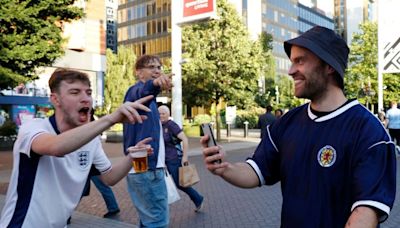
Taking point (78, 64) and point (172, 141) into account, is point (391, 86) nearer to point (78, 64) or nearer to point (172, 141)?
point (78, 64)

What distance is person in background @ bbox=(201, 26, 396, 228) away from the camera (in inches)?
82.5

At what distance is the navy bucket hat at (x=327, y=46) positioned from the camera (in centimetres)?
230

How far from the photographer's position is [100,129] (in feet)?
7.47

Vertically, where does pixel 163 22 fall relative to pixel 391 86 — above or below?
above

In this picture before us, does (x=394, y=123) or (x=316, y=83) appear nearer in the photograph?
(x=316, y=83)

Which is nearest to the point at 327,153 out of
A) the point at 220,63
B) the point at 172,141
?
the point at 172,141

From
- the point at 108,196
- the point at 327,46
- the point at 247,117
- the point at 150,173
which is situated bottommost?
the point at 108,196

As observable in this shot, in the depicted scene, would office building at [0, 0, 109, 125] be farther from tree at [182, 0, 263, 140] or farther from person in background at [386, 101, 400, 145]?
person in background at [386, 101, 400, 145]

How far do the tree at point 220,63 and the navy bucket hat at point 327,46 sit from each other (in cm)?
2224

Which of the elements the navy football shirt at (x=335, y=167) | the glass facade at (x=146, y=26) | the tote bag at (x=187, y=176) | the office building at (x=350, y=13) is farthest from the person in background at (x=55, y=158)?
the office building at (x=350, y=13)

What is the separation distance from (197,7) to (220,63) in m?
10.8

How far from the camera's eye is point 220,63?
81.8ft

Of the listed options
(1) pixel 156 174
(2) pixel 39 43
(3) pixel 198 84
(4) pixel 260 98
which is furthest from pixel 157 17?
(1) pixel 156 174

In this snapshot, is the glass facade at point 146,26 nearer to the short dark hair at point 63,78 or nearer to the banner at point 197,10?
the banner at point 197,10
